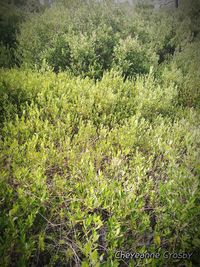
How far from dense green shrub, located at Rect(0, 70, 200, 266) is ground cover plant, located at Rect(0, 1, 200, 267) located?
15mm

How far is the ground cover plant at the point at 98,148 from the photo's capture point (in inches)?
77.5

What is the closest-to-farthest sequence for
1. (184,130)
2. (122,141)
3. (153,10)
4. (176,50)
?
(122,141)
(184,130)
(176,50)
(153,10)

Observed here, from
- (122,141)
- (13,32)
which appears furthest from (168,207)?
(13,32)

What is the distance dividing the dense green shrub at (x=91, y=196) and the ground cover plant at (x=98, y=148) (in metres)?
0.01

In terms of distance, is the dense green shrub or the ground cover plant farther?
the ground cover plant

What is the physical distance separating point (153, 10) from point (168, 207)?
47.9 feet

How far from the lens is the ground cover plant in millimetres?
1970

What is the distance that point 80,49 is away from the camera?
688 centimetres

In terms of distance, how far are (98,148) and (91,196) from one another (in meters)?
1.04

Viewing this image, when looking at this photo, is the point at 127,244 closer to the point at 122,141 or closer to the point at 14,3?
the point at 122,141

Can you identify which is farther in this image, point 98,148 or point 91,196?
point 98,148

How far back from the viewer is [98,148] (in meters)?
3.06

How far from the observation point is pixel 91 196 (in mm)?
2113

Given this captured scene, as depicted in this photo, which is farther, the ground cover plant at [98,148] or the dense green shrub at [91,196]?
the ground cover plant at [98,148]
